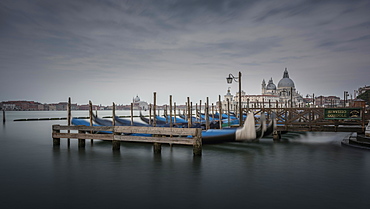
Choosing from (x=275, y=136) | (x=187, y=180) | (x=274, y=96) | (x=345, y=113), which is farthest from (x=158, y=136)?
(x=274, y=96)

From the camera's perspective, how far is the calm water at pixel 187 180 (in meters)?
7.30

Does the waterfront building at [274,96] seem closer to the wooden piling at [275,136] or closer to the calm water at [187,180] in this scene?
the wooden piling at [275,136]

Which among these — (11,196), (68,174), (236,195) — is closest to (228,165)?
(236,195)

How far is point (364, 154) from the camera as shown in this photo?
13.4 m

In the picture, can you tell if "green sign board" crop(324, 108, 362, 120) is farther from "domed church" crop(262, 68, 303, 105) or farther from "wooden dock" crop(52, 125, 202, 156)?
"domed church" crop(262, 68, 303, 105)

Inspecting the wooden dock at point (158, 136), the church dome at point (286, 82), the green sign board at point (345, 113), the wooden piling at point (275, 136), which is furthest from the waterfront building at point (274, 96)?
the wooden dock at point (158, 136)

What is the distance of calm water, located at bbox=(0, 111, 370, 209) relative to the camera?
7.30 meters

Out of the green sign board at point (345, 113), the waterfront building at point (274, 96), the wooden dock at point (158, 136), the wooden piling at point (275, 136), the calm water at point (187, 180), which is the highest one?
the waterfront building at point (274, 96)

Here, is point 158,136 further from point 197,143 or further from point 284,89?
point 284,89

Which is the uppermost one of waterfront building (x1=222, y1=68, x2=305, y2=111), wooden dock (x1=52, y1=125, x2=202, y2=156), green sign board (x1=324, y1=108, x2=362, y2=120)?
waterfront building (x1=222, y1=68, x2=305, y2=111)

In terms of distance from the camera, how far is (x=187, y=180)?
9508 millimetres

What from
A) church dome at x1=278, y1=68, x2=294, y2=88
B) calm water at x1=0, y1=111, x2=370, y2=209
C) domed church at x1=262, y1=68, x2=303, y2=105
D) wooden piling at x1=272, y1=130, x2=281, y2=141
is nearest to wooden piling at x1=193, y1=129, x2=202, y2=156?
calm water at x1=0, y1=111, x2=370, y2=209

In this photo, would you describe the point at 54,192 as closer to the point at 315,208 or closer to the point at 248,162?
the point at 315,208

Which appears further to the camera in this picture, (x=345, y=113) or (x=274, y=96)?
(x=274, y=96)
